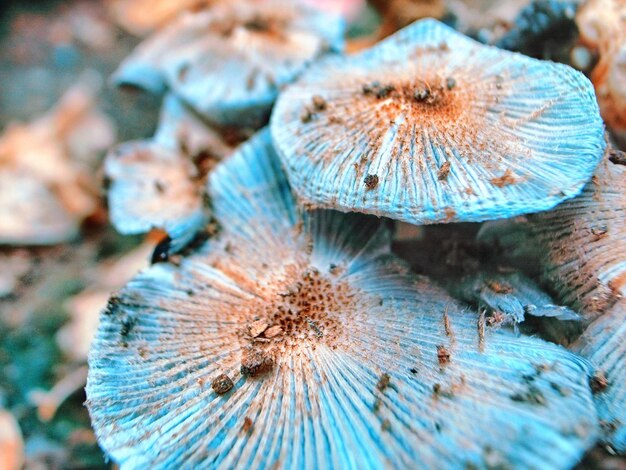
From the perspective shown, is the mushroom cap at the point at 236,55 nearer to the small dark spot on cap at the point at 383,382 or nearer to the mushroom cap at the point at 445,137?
the mushroom cap at the point at 445,137

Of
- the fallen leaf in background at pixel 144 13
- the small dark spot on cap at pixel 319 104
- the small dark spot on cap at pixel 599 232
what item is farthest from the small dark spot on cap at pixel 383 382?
the fallen leaf in background at pixel 144 13

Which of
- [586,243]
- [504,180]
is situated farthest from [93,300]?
[586,243]

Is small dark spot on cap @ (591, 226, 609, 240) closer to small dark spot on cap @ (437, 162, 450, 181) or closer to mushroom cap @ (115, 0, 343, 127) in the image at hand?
small dark spot on cap @ (437, 162, 450, 181)

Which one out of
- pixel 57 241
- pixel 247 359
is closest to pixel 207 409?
pixel 247 359

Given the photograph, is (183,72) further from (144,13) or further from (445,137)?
(144,13)

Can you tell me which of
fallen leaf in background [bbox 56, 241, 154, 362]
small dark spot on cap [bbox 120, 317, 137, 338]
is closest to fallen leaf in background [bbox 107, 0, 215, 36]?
fallen leaf in background [bbox 56, 241, 154, 362]
